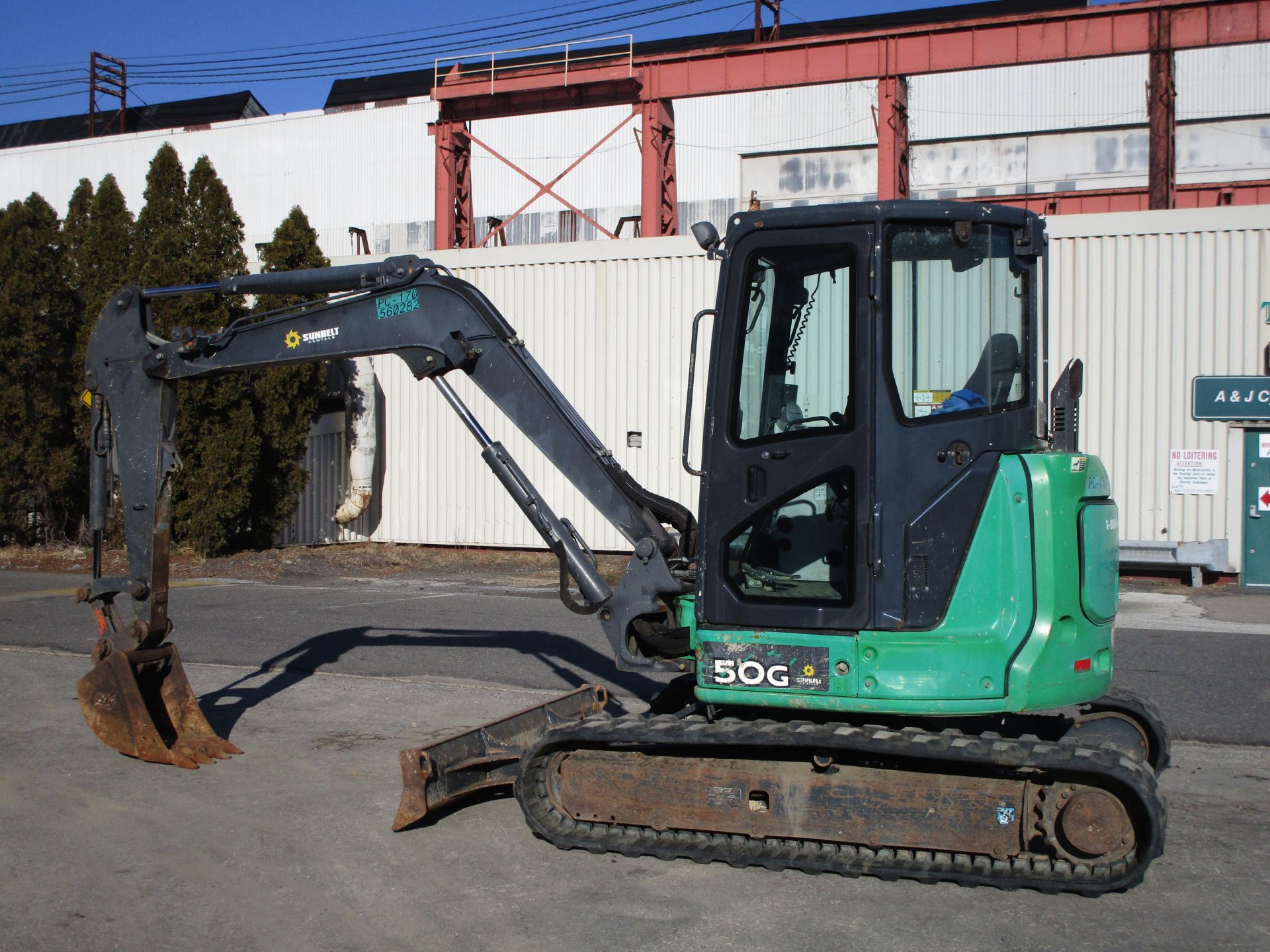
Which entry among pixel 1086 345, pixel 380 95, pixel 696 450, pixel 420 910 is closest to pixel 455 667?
pixel 420 910

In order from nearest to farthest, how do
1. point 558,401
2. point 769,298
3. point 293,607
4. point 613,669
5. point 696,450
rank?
point 769,298, point 558,401, point 613,669, point 293,607, point 696,450

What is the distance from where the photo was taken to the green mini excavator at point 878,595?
4805 millimetres

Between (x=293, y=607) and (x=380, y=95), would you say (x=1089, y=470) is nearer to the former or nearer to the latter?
(x=293, y=607)

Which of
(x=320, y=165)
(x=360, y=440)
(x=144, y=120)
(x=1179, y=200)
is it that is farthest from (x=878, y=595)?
(x=144, y=120)

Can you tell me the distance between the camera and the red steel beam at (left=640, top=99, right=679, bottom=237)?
72.3 feet

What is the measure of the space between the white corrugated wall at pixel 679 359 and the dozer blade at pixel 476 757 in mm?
9376

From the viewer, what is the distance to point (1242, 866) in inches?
206

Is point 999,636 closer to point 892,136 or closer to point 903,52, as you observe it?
point 903,52

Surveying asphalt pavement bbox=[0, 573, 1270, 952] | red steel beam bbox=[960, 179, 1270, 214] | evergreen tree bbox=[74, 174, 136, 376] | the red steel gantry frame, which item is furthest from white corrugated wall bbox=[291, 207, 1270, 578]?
red steel beam bbox=[960, 179, 1270, 214]

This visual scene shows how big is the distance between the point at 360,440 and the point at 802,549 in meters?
15.2

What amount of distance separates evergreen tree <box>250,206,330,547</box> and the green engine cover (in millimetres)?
14714

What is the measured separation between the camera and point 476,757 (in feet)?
19.3

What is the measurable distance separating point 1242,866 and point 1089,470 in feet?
6.29

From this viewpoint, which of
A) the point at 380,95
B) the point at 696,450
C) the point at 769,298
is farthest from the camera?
the point at 380,95
